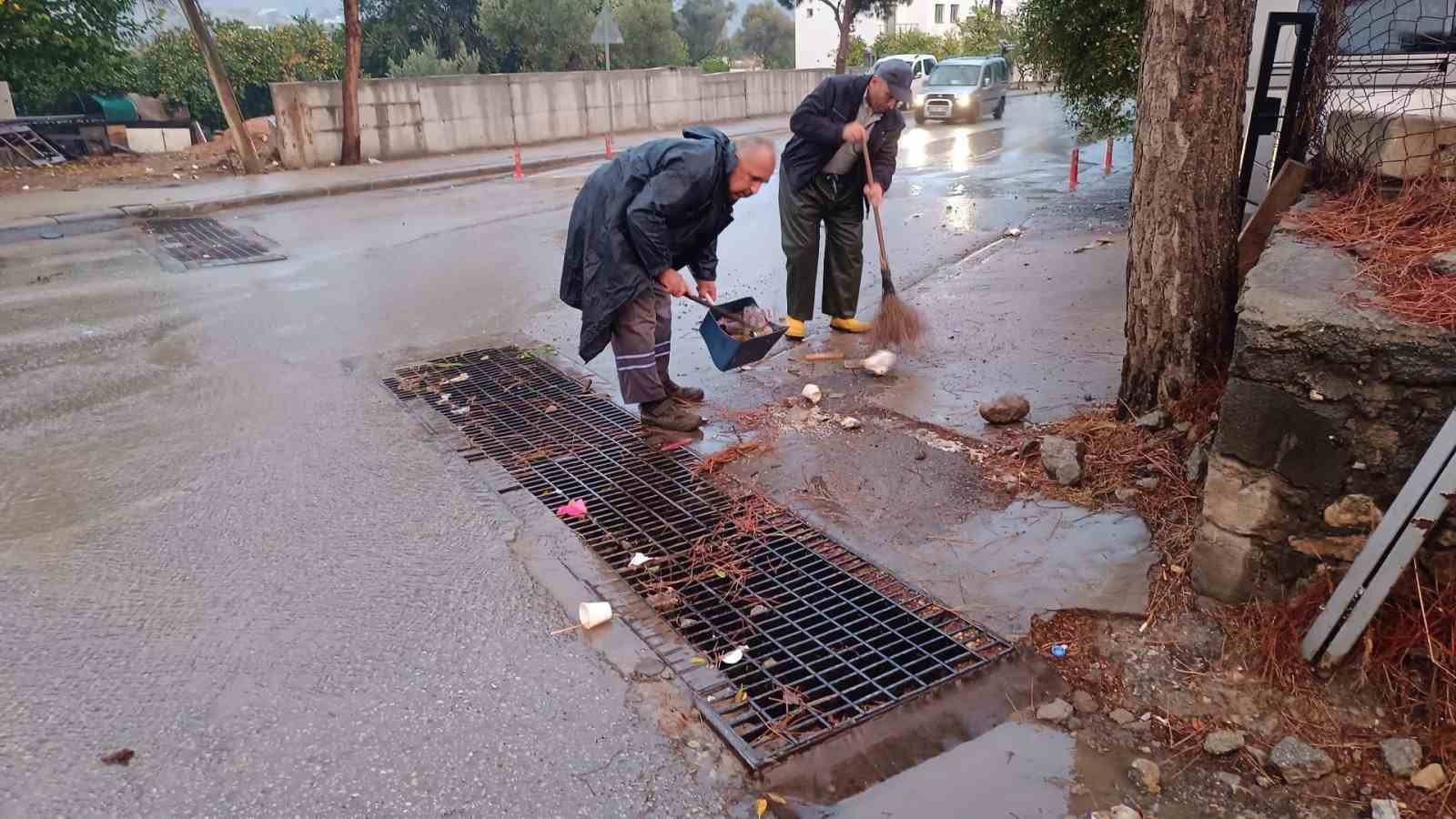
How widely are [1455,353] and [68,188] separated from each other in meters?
16.6

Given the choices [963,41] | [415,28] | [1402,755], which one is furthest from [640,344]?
[963,41]

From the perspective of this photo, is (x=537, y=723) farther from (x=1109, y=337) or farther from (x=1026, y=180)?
(x=1026, y=180)

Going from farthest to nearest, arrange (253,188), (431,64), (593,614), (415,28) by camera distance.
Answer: (415,28)
(431,64)
(253,188)
(593,614)

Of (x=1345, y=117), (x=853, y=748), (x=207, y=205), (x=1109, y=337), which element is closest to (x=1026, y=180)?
(x=1109, y=337)

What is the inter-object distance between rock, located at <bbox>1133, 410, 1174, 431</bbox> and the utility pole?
49.4 ft

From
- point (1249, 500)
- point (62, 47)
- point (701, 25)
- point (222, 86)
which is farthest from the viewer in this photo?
point (701, 25)

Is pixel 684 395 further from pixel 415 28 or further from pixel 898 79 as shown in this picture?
pixel 415 28

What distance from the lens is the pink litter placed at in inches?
159

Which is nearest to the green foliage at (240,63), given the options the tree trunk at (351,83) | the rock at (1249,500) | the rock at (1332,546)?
the tree trunk at (351,83)

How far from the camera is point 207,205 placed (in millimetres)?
12625

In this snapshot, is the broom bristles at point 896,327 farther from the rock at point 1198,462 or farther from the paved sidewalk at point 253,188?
the paved sidewalk at point 253,188

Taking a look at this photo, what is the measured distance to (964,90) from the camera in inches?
883

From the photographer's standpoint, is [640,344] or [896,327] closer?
[640,344]

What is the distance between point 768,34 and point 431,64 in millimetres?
35939
